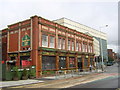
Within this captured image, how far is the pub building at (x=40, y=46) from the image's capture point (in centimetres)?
2514

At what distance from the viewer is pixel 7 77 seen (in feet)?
69.5

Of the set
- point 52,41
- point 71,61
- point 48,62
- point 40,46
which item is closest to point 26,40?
point 40,46

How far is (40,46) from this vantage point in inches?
1004

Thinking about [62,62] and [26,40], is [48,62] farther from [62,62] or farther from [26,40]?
[26,40]

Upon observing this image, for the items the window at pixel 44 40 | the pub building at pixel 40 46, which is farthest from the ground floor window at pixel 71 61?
the window at pixel 44 40

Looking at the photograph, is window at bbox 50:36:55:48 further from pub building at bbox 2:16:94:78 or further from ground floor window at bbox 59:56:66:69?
ground floor window at bbox 59:56:66:69

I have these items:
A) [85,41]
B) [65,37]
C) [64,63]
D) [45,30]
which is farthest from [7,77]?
[85,41]

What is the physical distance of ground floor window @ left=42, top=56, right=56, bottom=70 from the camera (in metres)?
26.0

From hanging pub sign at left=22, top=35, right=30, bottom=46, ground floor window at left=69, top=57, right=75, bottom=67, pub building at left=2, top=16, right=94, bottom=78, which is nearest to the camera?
pub building at left=2, top=16, right=94, bottom=78

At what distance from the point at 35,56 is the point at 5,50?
1132cm

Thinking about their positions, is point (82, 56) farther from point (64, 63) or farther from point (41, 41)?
point (41, 41)

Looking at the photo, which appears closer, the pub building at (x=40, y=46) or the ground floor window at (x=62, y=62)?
the pub building at (x=40, y=46)

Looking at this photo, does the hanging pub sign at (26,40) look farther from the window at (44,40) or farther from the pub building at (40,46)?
the window at (44,40)

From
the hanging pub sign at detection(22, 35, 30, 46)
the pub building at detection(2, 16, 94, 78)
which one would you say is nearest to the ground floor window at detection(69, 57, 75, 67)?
the pub building at detection(2, 16, 94, 78)
